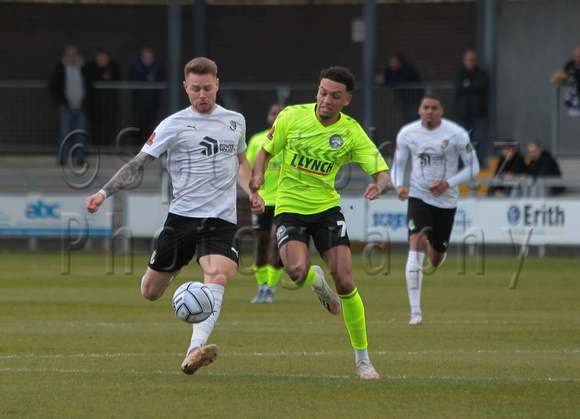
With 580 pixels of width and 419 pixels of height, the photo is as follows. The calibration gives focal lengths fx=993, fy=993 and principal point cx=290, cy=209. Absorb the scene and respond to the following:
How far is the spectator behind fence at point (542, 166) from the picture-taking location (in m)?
19.8

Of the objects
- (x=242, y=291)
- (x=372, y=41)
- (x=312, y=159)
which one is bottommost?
(x=242, y=291)

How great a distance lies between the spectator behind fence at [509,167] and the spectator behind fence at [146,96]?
780 centimetres

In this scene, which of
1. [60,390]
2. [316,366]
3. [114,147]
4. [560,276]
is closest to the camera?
[60,390]

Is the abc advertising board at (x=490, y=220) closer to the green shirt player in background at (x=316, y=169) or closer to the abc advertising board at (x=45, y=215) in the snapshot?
the abc advertising board at (x=45, y=215)

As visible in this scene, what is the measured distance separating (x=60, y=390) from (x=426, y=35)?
21064 millimetres

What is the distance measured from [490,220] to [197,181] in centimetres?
1243

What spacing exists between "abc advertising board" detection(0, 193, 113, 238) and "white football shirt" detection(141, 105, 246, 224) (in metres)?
12.3

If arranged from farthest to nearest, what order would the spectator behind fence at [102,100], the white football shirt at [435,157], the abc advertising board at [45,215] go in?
the spectator behind fence at [102,100] → the abc advertising board at [45,215] → the white football shirt at [435,157]

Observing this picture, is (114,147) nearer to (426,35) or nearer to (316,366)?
(426,35)

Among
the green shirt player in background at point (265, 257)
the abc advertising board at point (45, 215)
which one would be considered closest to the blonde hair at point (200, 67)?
the green shirt player in background at point (265, 257)

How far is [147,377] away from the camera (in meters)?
7.29

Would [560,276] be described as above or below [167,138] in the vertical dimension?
below

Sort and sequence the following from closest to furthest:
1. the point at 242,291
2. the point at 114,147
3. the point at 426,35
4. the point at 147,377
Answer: the point at 147,377 → the point at 242,291 → the point at 114,147 → the point at 426,35

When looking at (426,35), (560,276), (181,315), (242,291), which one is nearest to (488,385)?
(181,315)
